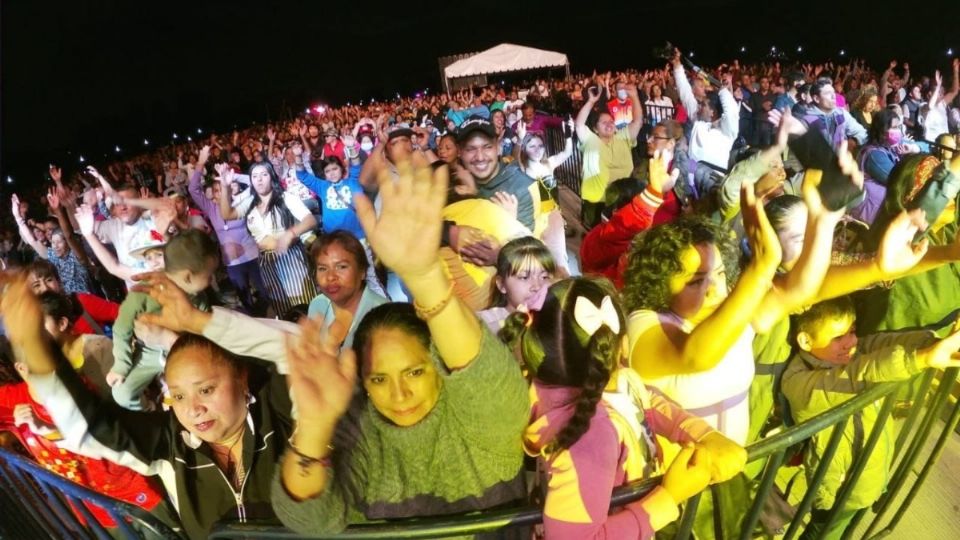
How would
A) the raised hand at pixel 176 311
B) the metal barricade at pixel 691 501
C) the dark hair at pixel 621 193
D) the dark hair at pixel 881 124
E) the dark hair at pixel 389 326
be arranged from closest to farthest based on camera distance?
the metal barricade at pixel 691 501, the dark hair at pixel 389 326, the raised hand at pixel 176 311, the dark hair at pixel 621 193, the dark hair at pixel 881 124

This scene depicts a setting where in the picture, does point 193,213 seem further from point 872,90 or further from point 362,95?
point 362,95

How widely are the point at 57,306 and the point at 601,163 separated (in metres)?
4.50

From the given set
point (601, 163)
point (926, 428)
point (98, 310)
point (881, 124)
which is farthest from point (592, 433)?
point (881, 124)

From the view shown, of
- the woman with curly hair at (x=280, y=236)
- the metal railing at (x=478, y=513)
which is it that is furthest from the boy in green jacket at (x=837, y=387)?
the woman with curly hair at (x=280, y=236)

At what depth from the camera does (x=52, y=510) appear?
7.16ft

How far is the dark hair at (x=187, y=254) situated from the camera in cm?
317

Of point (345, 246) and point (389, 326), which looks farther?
point (345, 246)

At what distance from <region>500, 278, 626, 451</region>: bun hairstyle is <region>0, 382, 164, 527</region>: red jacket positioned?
1.64m

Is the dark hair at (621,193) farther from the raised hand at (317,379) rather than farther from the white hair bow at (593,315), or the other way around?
the raised hand at (317,379)

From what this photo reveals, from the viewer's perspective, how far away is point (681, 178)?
569cm

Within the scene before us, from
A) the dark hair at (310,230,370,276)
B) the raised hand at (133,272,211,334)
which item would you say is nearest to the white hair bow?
the raised hand at (133,272,211,334)

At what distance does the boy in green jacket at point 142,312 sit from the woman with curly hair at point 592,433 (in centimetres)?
209

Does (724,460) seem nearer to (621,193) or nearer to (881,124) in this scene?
(621,193)

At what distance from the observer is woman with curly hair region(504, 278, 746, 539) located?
1477 mm
